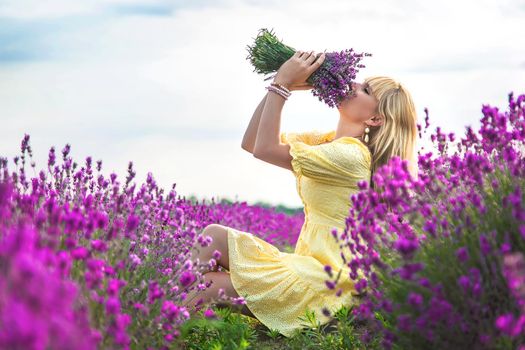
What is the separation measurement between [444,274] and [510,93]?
1.25 meters

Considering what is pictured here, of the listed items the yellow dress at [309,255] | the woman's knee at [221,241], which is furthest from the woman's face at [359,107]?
the woman's knee at [221,241]

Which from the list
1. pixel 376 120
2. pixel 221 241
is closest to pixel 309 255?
pixel 221 241

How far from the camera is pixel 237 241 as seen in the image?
4020 millimetres

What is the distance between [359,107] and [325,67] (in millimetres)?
338

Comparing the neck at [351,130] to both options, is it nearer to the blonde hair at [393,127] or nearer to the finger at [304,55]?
the blonde hair at [393,127]

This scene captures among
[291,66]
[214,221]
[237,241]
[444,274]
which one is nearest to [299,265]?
[237,241]

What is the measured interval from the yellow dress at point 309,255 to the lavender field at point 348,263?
5.2 inches

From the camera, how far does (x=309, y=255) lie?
4109mm

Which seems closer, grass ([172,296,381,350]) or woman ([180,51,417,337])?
grass ([172,296,381,350])

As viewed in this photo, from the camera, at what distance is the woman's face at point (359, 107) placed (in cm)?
431

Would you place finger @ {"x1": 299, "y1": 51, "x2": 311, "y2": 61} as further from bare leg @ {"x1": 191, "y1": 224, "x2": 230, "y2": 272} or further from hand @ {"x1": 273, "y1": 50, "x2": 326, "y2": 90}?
bare leg @ {"x1": 191, "y1": 224, "x2": 230, "y2": 272}

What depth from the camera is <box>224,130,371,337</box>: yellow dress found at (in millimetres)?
3879

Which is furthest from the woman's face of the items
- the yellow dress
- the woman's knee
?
the woman's knee

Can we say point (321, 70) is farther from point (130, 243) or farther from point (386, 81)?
point (130, 243)
